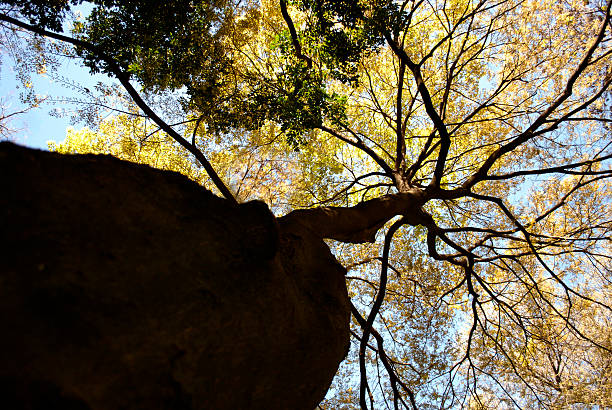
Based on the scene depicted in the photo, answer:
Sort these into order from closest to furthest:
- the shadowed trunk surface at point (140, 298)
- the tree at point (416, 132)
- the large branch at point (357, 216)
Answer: the shadowed trunk surface at point (140, 298) < the large branch at point (357, 216) < the tree at point (416, 132)

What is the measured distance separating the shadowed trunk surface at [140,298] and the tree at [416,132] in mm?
1121

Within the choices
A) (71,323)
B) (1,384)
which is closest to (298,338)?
(71,323)

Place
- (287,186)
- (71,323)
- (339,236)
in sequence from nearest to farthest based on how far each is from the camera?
(71,323), (339,236), (287,186)

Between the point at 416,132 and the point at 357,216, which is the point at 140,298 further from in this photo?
the point at 416,132

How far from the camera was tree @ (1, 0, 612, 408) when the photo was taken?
4211 mm

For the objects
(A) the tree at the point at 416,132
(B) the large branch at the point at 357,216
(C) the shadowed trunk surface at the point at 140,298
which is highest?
(A) the tree at the point at 416,132

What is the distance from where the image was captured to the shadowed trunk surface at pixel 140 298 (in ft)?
3.08

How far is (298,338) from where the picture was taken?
1.77m

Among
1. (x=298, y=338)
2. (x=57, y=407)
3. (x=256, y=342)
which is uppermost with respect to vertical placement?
(x=298, y=338)

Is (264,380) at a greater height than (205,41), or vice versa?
(205,41)

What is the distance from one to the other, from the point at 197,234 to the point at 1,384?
0.84 metres

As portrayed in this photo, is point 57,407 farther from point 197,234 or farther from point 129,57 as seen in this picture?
point 129,57

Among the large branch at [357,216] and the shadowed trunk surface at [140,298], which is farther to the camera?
the large branch at [357,216]

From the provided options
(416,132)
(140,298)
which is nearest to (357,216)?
(140,298)
